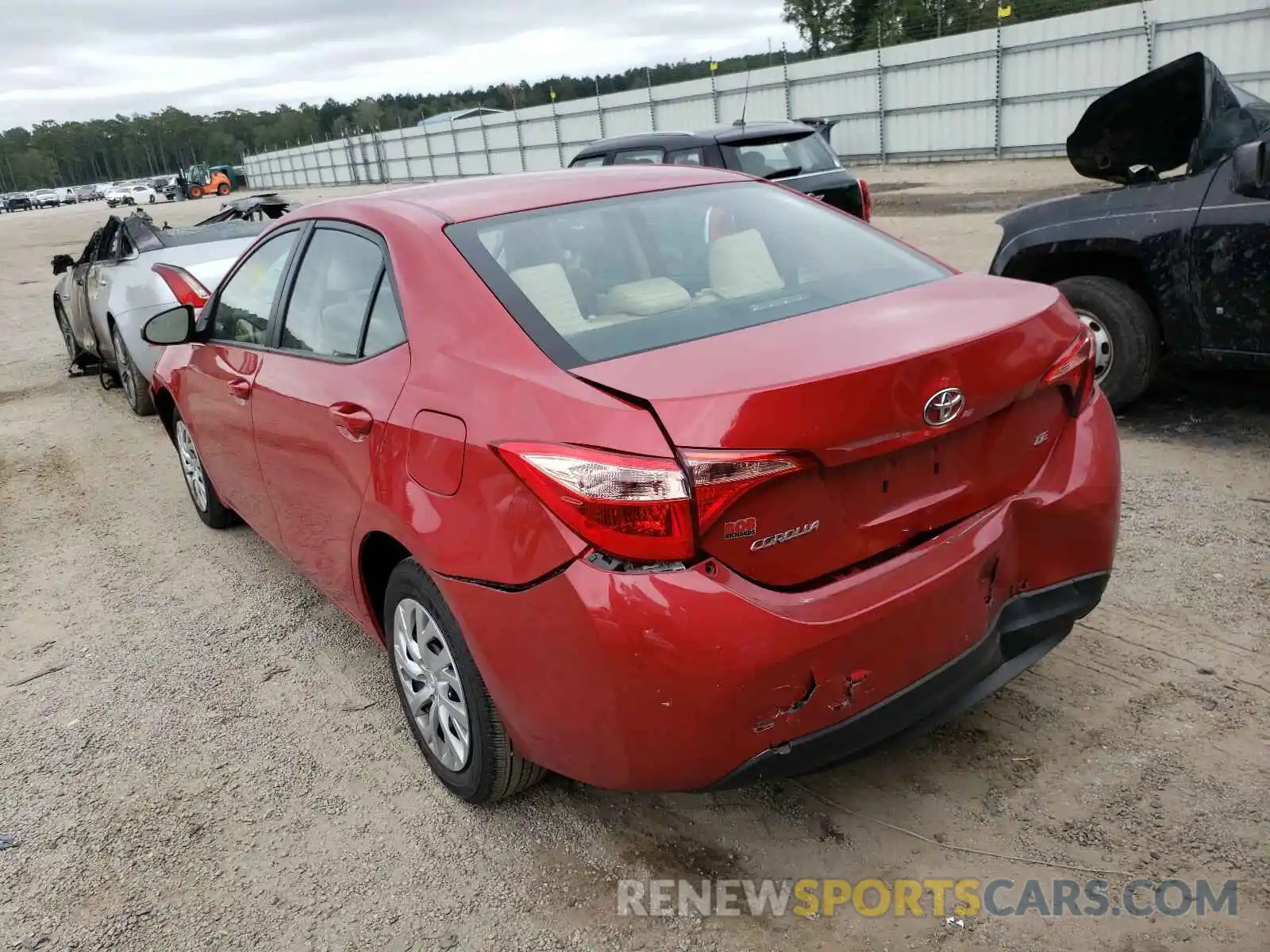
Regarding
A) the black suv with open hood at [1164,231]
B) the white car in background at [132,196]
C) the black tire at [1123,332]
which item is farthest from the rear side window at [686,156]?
the white car in background at [132,196]

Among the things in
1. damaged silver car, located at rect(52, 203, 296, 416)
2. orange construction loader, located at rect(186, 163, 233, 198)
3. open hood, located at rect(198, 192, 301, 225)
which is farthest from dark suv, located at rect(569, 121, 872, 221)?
orange construction loader, located at rect(186, 163, 233, 198)

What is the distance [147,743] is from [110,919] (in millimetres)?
887

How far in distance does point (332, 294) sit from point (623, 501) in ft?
5.53

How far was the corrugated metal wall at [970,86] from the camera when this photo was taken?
19203mm

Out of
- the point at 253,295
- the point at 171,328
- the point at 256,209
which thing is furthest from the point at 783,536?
the point at 256,209

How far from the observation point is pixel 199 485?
5.25m

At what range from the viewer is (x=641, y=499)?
6.54 feet

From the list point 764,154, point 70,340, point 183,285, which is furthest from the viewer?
point 70,340

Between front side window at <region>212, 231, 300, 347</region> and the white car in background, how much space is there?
65894 millimetres

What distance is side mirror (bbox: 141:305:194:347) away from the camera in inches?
167

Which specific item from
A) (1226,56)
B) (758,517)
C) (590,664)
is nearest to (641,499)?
(758,517)

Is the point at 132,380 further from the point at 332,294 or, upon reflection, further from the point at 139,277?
the point at 332,294

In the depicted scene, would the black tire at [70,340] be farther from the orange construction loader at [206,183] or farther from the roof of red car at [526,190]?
the orange construction loader at [206,183]

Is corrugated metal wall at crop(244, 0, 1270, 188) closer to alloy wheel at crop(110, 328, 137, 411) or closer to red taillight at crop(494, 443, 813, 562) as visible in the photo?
alloy wheel at crop(110, 328, 137, 411)
